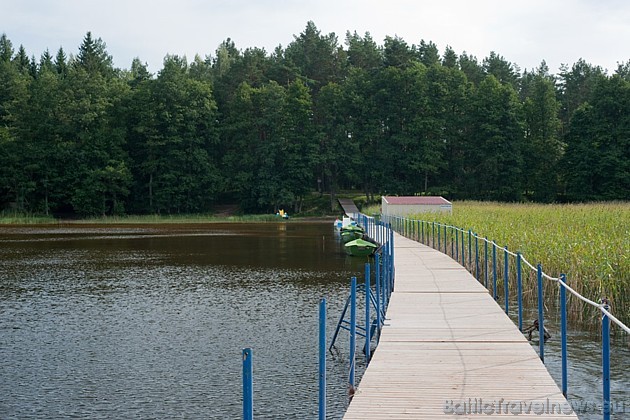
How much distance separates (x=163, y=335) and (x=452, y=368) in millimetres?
7427

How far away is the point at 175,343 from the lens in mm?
13422

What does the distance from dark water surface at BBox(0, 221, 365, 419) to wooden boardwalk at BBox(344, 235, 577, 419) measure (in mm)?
1278

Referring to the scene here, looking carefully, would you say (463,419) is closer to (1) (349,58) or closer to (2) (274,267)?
(2) (274,267)

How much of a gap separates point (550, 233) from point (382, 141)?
53905 millimetres

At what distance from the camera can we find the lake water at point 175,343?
9.81 metres

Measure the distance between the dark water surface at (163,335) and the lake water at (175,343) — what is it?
30 mm

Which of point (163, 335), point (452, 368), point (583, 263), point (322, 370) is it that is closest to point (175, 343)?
point (163, 335)

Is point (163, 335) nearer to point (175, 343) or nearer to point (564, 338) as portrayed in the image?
point (175, 343)

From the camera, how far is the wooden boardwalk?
706 cm

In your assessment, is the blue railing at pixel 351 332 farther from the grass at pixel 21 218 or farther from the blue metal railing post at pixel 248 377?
the grass at pixel 21 218

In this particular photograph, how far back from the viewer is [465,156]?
71188 millimetres

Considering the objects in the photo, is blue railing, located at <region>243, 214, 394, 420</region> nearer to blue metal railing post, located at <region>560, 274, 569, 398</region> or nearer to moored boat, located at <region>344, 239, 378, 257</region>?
blue metal railing post, located at <region>560, 274, 569, 398</region>

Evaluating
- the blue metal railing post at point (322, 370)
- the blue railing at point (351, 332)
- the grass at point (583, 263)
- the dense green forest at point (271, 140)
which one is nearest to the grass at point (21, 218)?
the dense green forest at point (271, 140)

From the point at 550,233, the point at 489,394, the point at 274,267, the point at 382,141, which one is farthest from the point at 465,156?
the point at 489,394
